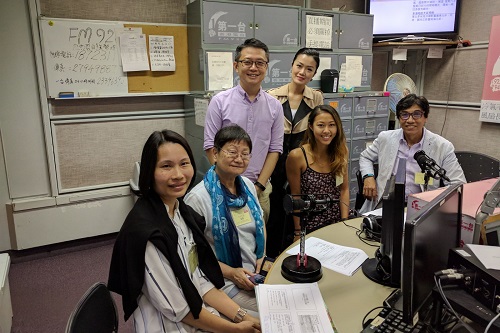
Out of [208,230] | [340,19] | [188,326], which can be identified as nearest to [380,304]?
[188,326]

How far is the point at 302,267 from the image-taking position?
143 cm

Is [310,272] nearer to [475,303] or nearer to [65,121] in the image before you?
[475,303]

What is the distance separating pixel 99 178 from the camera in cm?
324

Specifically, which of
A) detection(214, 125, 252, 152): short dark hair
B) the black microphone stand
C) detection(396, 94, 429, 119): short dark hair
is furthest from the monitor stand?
detection(396, 94, 429, 119): short dark hair

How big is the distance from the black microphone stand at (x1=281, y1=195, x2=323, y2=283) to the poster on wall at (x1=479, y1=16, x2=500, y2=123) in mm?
2924

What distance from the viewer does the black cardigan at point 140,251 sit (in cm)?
118

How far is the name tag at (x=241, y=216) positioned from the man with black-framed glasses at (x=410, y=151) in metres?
1.01

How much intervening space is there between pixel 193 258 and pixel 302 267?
0.41m

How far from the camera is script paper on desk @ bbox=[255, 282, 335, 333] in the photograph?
1.13 metres

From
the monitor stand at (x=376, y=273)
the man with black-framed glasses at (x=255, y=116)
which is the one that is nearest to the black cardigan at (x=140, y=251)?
the monitor stand at (x=376, y=273)

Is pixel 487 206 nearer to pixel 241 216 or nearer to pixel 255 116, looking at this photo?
pixel 241 216

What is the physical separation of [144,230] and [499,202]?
1.18 metres

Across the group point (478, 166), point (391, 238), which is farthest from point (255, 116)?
point (478, 166)

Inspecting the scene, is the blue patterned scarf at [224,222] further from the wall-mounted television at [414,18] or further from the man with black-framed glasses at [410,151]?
the wall-mounted television at [414,18]
